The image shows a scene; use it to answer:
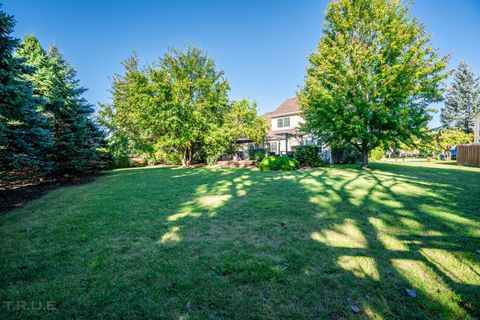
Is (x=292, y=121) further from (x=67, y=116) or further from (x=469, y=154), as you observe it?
(x=67, y=116)

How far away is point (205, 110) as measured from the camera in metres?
19.1

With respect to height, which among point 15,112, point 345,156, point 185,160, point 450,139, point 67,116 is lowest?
point 345,156

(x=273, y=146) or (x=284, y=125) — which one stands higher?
(x=284, y=125)

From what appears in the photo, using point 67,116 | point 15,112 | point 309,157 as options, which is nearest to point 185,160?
point 67,116

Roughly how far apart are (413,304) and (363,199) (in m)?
4.32

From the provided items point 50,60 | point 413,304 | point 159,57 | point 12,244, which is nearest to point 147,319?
point 413,304

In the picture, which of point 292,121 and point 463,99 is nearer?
point 292,121

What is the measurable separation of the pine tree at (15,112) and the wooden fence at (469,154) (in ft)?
95.8

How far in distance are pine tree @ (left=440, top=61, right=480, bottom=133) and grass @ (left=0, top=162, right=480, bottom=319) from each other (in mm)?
42630

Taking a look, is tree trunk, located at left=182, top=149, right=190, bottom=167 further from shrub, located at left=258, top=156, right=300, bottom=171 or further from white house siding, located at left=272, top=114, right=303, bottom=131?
white house siding, located at left=272, top=114, right=303, bottom=131

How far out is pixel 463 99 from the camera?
115 feet

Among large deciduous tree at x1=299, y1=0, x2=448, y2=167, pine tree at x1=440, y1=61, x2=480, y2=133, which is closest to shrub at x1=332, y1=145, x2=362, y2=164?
large deciduous tree at x1=299, y1=0, x2=448, y2=167

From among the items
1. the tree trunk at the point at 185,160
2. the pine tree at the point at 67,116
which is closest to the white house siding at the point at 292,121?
the tree trunk at the point at 185,160

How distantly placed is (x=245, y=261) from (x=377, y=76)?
1373 centimetres
